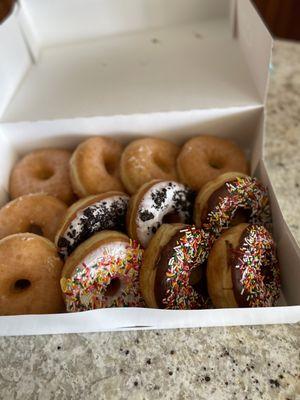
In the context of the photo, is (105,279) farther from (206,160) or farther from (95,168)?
(206,160)

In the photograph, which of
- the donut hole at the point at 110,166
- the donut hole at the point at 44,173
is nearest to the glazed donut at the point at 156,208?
the donut hole at the point at 110,166

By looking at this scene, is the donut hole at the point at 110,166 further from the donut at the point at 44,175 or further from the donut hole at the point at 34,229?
the donut hole at the point at 34,229

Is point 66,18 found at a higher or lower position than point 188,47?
higher

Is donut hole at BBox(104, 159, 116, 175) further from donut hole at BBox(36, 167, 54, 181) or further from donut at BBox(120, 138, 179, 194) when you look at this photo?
donut hole at BBox(36, 167, 54, 181)

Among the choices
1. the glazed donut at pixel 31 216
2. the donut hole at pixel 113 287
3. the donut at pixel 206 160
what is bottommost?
the donut at pixel 206 160

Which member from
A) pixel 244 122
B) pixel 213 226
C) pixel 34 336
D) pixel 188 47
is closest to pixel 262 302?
pixel 213 226

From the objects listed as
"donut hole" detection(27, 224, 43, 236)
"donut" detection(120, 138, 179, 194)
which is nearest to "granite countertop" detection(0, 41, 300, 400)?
"donut hole" detection(27, 224, 43, 236)

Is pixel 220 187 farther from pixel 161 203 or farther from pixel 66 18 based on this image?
pixel 66 18
